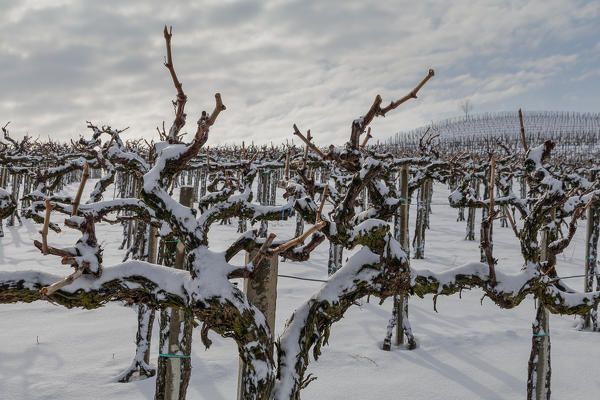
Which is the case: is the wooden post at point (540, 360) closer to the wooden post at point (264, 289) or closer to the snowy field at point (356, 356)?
the snowy field at point (356, 356)

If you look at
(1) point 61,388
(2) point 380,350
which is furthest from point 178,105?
(2) point 380,350

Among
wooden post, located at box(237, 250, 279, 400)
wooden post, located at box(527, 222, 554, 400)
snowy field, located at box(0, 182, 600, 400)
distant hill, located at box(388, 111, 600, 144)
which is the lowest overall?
snowy field, located at box(0, 182, 600, 400)

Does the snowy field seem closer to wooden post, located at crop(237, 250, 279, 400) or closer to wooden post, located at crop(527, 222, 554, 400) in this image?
wooden post, located at crop(527, 222, 554, 400)

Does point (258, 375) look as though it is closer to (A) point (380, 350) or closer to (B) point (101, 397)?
(B) point (101, 397)

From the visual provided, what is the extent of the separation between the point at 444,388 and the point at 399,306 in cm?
147

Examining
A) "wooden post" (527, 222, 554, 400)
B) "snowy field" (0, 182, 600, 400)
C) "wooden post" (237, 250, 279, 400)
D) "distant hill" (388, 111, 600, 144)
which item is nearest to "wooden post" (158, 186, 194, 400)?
"wooden post" (237, 250, 279, 400)

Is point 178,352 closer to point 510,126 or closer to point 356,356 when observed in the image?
point 356,356

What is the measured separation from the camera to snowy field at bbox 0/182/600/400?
4.72 m

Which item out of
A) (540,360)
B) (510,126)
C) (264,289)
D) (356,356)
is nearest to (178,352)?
(264,289)

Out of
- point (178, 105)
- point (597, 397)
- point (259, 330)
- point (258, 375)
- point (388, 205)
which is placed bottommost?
point (597, 397)

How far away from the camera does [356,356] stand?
5.74 meters

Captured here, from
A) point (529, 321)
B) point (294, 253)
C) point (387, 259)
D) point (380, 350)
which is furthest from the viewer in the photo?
point (529, 321)

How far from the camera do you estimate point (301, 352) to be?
231cm

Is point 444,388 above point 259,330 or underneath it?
underneath
